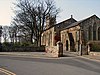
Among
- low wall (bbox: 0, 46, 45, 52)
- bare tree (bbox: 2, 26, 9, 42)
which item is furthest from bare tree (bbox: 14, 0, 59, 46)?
bare tree (bbox: 2, 26, 9, 42)

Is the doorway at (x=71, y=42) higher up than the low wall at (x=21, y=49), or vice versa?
the doorway at (x=71, y=42)

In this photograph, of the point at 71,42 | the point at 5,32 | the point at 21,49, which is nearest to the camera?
the point at 21,49

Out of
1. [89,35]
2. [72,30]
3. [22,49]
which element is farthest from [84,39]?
[22,49]

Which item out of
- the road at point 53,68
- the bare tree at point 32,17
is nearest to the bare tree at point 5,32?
the bare tree at point 32,17

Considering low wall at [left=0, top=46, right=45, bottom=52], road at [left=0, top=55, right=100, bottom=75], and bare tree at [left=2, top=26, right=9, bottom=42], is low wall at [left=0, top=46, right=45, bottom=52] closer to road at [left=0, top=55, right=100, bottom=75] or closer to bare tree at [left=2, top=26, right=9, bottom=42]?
road at [left=0, top=55, right=100, bottom=75]

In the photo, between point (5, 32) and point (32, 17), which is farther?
point (5, 32)

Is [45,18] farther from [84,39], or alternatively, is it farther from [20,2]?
[84,39]

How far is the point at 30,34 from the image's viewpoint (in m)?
64.2

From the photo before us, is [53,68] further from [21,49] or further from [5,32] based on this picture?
[5,32]

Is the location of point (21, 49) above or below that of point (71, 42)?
below

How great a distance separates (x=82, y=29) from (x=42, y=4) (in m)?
17.0

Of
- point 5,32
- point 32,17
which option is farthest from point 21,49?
point 5,32

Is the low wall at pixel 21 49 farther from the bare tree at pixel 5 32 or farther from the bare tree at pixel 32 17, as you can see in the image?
the bare tree at pixel 5 32

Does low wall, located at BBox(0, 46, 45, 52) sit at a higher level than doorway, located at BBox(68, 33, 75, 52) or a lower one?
lower
